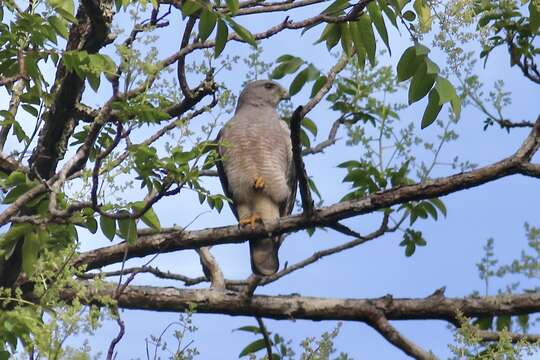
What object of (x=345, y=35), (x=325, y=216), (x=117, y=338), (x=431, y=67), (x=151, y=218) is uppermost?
(x=345, y=35)

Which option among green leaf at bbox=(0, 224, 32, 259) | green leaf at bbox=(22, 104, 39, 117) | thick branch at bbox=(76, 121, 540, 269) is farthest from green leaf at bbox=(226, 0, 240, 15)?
green leaf at bbox=(22, 104, 39, 117)

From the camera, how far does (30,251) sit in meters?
3.88

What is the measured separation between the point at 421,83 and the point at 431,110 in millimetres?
127

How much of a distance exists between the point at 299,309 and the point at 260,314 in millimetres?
217

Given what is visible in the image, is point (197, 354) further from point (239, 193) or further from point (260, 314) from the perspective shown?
point (239, 193)

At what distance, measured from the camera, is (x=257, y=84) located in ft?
24.4

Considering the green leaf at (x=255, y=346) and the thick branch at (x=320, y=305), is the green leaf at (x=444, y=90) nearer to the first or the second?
the thick branch at (x=320, y=305)

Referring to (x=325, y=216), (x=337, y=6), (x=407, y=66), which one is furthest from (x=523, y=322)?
(x=337, y=6)

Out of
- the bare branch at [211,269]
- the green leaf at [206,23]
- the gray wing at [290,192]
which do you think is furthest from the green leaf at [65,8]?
the gray wing at [290,192]

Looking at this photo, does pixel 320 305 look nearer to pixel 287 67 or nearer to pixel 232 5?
pixel 287 67

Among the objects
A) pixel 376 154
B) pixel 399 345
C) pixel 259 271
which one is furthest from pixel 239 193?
pixel 399 345

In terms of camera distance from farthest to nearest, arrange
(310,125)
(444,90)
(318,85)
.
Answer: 1. (310,125)
2. (318,85)
3. (444,90)

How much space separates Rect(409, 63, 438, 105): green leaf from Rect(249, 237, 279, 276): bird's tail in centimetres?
223

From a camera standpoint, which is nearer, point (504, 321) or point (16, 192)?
point (16, 192)
